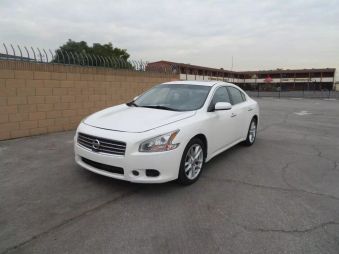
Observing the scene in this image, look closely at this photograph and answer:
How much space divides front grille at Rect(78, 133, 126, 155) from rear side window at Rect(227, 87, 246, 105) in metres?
2.86

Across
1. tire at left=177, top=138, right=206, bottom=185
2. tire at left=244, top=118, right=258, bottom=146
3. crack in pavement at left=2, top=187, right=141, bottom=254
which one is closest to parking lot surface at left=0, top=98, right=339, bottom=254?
crack in pavement at left=2, top=187, right=141, bottom=254

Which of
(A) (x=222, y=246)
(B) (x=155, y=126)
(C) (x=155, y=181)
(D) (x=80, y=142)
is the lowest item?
(A) (x=222, y=246)

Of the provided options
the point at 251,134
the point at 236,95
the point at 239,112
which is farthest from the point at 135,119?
the point at 251,134

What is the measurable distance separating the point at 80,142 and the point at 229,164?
262cm

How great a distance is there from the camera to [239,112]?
222 inches

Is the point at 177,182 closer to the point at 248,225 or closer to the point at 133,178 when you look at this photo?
the point at 133,178

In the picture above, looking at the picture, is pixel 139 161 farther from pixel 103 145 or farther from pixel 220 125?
pixel 220 125

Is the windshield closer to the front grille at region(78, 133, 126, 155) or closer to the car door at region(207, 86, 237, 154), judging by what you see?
the car door at region(207, 86, 237, 154)

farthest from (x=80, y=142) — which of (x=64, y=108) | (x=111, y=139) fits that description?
(x=64, y=108)

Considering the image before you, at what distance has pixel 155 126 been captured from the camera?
12.2ft

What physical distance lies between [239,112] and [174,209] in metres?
2.90

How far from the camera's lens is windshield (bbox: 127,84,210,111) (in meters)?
4.64

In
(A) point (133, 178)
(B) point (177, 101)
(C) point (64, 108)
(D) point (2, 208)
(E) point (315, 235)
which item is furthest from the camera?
(C) point (64, 108)

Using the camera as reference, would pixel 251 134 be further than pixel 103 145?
Yes
